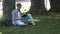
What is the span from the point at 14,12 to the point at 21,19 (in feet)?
1.58

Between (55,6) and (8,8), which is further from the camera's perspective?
(55,6)

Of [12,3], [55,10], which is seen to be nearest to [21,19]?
[12,3]

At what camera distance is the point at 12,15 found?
1130 cm

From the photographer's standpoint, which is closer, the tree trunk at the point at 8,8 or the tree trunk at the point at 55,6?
the tree trunk at the point at 8,8

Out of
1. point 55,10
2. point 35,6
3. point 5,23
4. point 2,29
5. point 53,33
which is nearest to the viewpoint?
point 53,33

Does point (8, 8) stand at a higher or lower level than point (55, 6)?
higher

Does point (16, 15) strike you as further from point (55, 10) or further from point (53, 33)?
point (55, 10)

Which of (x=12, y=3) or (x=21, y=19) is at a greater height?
(x=12, y=3)

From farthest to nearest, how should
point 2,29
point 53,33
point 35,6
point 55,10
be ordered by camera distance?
point 55,10
point 35,6
point 2,29
point 53,33

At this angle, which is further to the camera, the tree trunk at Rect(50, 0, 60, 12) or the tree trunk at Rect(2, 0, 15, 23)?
the tree trunk at Rect(50, 0, 60, 12)

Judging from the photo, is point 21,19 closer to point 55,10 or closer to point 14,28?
point 14,28

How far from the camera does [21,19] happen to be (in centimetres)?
1135

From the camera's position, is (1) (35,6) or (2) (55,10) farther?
(2) (55,10)

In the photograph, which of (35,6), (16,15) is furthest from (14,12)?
(35,6)
